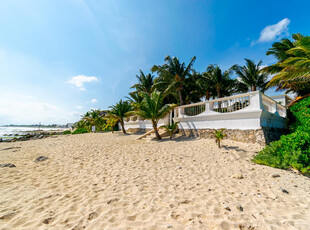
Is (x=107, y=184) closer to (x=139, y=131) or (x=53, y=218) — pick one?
(x=53, y=218)

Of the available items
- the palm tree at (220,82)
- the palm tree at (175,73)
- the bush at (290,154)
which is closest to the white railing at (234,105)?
the bush at (290,154)

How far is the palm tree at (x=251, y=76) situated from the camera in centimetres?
1831

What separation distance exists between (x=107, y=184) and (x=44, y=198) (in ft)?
4.24

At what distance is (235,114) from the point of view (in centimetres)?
752

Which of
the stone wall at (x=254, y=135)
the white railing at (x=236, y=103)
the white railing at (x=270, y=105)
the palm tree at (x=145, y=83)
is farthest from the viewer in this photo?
the palm tree at (x=145, y=83)

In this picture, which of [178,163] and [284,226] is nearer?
[284,226]

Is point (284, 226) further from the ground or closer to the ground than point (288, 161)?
closer to the ground

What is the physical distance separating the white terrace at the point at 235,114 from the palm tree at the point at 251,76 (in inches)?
417

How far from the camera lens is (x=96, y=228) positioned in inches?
77.8

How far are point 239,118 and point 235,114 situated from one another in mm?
296

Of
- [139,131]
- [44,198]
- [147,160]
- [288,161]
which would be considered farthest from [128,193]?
[139,131]

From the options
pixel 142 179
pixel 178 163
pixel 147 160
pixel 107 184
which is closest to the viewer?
pixel 107 184

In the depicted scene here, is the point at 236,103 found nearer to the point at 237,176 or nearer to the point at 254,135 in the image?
the point at 254,135

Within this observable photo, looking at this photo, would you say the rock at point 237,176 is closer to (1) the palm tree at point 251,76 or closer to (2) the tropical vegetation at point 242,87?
(2) the tropical vegetation at point 242,87
